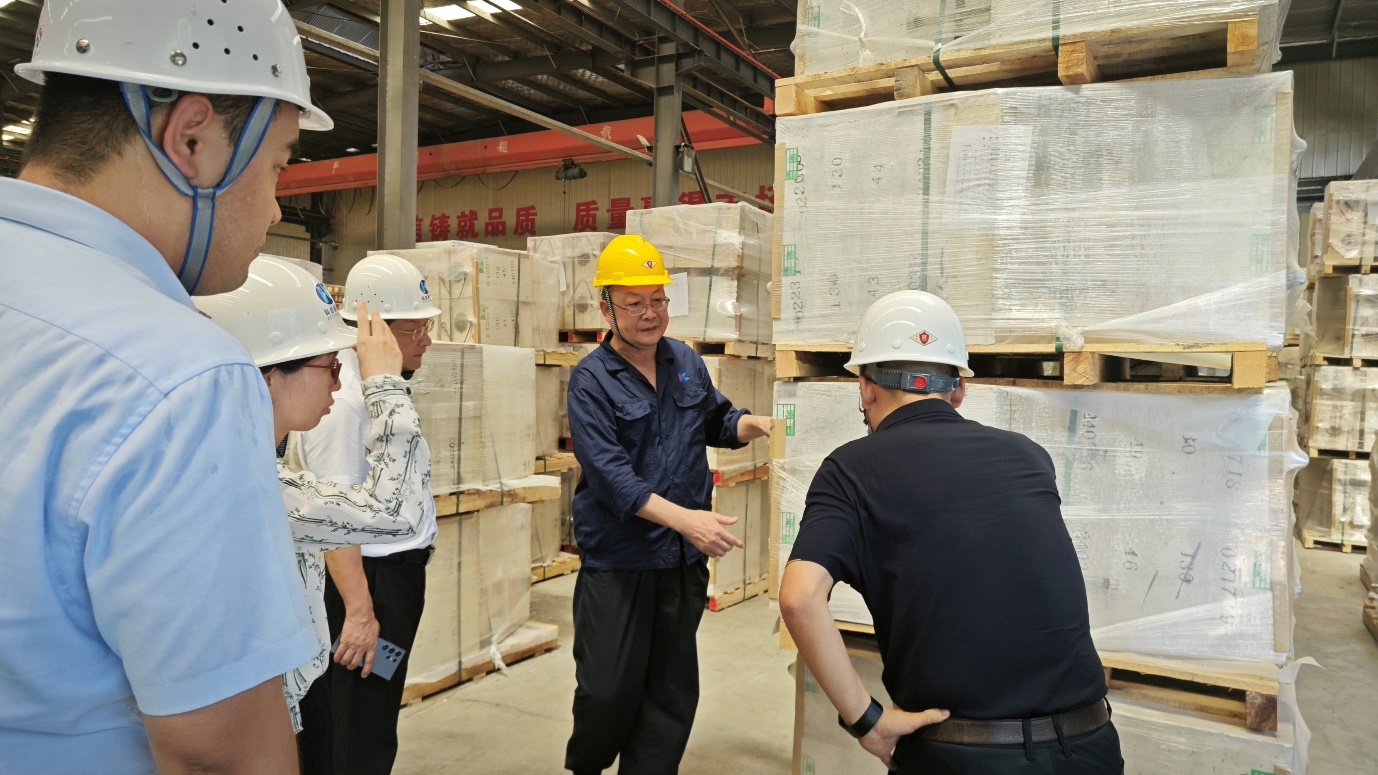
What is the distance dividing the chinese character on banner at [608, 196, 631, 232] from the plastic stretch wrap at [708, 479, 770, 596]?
9316 mm

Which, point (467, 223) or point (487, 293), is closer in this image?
point (487, 293)

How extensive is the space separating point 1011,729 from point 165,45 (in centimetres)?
195

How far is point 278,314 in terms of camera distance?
1721 millimetres

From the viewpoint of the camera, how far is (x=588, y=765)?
10.6 feet

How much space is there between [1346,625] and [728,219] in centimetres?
554

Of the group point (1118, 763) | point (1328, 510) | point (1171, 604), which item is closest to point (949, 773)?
point (1118, 763)

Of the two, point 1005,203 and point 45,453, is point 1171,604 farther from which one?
point 45,453

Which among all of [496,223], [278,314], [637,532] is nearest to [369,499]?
[278,314]

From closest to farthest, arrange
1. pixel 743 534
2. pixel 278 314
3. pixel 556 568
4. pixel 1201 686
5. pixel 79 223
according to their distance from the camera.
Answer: pixel 79 223, pixel 278 314, pixel 1201 686, pixel 743 534, pixel 556 568

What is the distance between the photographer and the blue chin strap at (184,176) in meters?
0.94

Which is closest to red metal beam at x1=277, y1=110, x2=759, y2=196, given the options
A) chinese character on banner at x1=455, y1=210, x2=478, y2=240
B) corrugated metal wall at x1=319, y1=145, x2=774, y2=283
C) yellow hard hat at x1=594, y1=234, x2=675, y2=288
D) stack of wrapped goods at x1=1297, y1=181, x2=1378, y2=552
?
corrugated metal wall at x1=319, y1=145, x2=774, y2=283

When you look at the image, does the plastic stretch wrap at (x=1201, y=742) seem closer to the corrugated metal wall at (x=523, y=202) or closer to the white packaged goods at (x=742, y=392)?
the white packaged goods at (x=742, y=392)

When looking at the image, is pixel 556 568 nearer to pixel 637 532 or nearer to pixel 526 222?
pixel 637 532

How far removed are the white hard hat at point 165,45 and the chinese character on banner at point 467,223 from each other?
1755 centimetres
